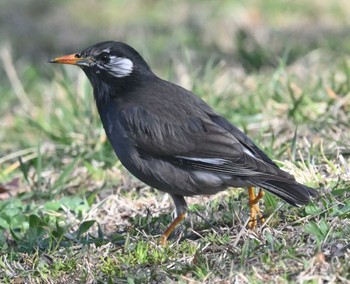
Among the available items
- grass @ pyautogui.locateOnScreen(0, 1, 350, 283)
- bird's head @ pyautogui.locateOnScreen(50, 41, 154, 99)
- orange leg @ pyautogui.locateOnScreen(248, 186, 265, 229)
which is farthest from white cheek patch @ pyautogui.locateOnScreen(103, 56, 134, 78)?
orange leg @ pyautogui.locateOnScreen(248, 186, 265, 229)

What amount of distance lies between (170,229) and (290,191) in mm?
829

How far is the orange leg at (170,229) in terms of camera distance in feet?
17.0

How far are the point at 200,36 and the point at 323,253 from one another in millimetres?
6671

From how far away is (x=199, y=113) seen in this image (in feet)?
18.2

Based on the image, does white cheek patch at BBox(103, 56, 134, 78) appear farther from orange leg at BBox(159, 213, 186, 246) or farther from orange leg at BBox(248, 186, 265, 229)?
orange leg at BBox(248, 186, 265, 229)

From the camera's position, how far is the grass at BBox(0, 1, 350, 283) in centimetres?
468

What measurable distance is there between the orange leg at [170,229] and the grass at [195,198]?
0.22 ft

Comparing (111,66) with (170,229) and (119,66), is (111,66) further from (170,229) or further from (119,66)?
(170,229)

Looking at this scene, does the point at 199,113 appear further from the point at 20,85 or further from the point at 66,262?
the point at 20,85

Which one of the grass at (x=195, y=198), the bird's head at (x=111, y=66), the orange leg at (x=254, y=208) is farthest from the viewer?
the bird's head at (x=111, y=66)

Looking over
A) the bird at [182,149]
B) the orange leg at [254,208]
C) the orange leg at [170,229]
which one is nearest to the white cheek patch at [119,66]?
the bird at [182,149]

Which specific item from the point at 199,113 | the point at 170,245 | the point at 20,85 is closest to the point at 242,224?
the point at 170,245

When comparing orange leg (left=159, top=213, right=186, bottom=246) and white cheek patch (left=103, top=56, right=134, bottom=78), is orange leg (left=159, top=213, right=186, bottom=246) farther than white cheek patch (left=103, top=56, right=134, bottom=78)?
No

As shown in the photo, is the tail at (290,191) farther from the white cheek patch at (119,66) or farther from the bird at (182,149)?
the white cheek patch at (119,66)
